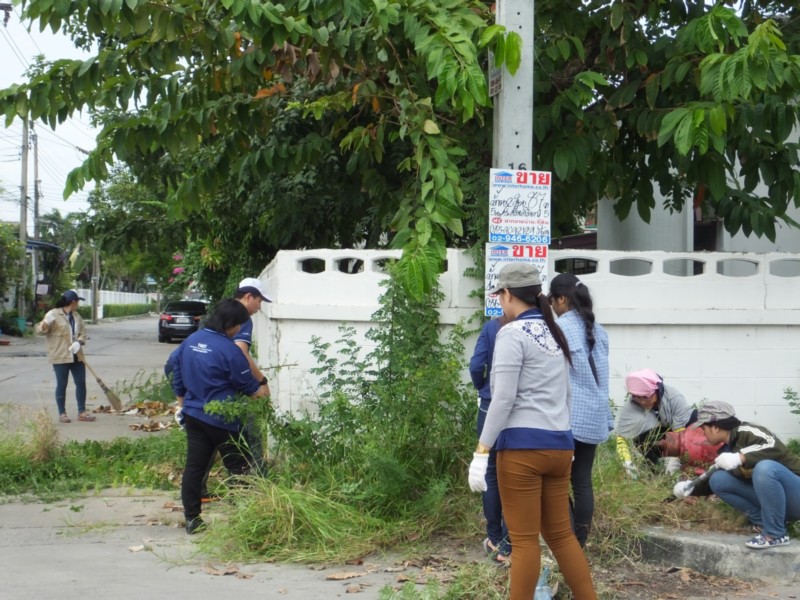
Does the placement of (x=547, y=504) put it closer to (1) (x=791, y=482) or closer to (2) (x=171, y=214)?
(1) (x=791, y=482)

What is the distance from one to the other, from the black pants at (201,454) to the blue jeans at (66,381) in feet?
20.0

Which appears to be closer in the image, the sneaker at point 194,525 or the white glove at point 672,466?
the sneaker at point 194,525

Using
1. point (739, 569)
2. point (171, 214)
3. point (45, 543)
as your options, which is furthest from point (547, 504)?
point (171, 214)

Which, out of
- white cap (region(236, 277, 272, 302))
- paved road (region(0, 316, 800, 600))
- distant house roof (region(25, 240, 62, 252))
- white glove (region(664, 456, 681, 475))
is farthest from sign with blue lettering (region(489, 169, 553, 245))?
distant house roof (region(25, 240, 62, 252))

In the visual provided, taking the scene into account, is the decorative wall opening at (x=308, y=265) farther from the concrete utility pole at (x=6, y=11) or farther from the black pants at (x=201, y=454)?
the concrete utility pole at (x=6, y=11)

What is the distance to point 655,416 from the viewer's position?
22.3 ft

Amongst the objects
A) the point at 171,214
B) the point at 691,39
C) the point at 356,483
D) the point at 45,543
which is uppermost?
the point at 691,39

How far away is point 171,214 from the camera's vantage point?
8.93 m

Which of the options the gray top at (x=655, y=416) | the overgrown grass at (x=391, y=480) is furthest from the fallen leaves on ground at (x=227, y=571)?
the gray top at (x=655, y=416)

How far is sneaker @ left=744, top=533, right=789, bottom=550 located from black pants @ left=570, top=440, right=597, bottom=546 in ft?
→ 3.38

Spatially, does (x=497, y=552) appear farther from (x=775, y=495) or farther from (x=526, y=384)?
(x=775, y=495)

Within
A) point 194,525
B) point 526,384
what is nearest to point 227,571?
point 194,525

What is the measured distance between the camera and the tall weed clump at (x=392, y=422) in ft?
19.9

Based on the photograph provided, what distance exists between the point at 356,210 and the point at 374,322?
551cm
